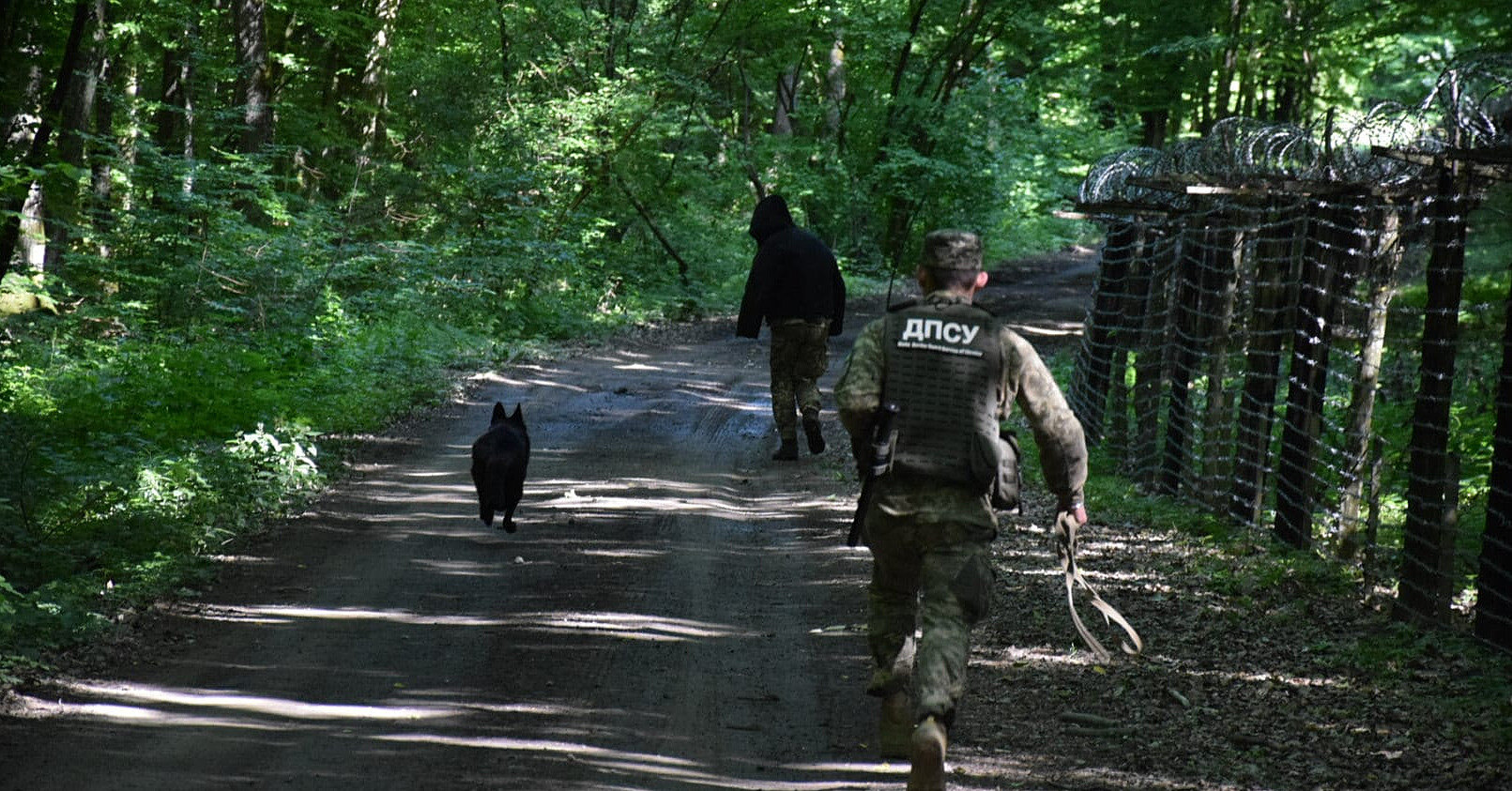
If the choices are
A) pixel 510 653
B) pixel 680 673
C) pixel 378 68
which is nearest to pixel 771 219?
pixel 510 653

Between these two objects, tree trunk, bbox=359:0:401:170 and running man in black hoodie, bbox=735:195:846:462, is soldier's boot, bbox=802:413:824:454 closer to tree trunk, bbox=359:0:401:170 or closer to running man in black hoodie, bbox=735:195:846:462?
running man in black hoodie, bbox=735:195:846:462

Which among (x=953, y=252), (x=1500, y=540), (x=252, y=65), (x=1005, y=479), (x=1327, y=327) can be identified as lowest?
(x=1500, y=540)

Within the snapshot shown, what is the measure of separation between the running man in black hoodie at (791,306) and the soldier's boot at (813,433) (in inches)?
0.5

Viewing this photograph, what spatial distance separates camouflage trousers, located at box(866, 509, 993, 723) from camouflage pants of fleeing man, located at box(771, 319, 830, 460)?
21.8ft

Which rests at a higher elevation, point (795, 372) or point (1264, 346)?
point (1264, 346)

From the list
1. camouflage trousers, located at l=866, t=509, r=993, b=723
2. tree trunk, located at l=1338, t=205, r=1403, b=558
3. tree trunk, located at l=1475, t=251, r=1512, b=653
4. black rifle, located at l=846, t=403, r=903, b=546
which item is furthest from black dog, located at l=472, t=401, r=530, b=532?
tree trunk, located at l=1475, t=251, r=1512, b=653

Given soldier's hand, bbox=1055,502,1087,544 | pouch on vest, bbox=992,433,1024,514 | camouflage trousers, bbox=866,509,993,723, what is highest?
pouch on vest, bbox=992,433,1024,514

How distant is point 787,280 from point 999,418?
682 cm

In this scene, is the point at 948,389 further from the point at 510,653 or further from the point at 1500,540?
the point at 1500,540

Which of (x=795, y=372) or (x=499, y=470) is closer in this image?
(x=499, y=470)

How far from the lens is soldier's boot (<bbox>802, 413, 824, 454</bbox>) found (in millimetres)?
12359

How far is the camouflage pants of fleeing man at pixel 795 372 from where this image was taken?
1208 centimetres

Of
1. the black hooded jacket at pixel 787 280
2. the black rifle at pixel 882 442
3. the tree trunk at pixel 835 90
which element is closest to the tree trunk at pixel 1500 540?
the black rifle at pixel 882 442

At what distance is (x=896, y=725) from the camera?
536 cm
